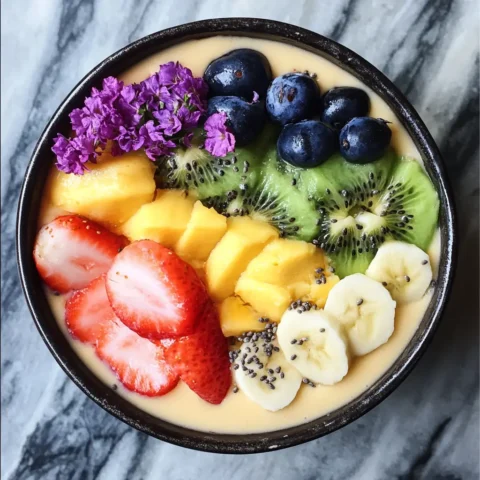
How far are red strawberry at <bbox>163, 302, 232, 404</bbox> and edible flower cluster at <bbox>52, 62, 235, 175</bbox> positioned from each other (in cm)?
38

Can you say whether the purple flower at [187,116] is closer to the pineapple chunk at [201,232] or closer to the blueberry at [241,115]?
the blueberry at [241,115]

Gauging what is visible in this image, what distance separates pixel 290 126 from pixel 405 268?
0.41m

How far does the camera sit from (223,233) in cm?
163

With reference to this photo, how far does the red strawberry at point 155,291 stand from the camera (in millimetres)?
1614

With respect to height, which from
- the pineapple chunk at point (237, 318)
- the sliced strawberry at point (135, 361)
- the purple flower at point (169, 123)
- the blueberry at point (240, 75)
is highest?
the blueberry at point (240, 75)

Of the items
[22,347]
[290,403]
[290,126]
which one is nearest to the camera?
[290,126]

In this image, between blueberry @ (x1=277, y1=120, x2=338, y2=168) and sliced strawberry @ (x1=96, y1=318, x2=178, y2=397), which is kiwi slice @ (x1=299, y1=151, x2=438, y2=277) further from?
sliced strawberry @ (x1=96, y1=318, x2=178, y2=397)

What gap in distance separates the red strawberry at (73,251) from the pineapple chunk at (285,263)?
1.13ft

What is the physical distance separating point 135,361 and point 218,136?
1.90ft

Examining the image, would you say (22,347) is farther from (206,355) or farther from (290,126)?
(290,126)

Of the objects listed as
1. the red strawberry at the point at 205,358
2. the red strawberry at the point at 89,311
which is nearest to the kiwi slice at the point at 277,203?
the red strawberry at the point at 205,358

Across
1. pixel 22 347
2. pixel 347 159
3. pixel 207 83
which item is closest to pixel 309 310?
pixel 347 159

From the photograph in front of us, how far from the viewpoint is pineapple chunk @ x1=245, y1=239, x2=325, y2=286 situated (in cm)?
160

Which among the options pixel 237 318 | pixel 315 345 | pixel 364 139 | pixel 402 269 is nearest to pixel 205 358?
pixel 237 318
